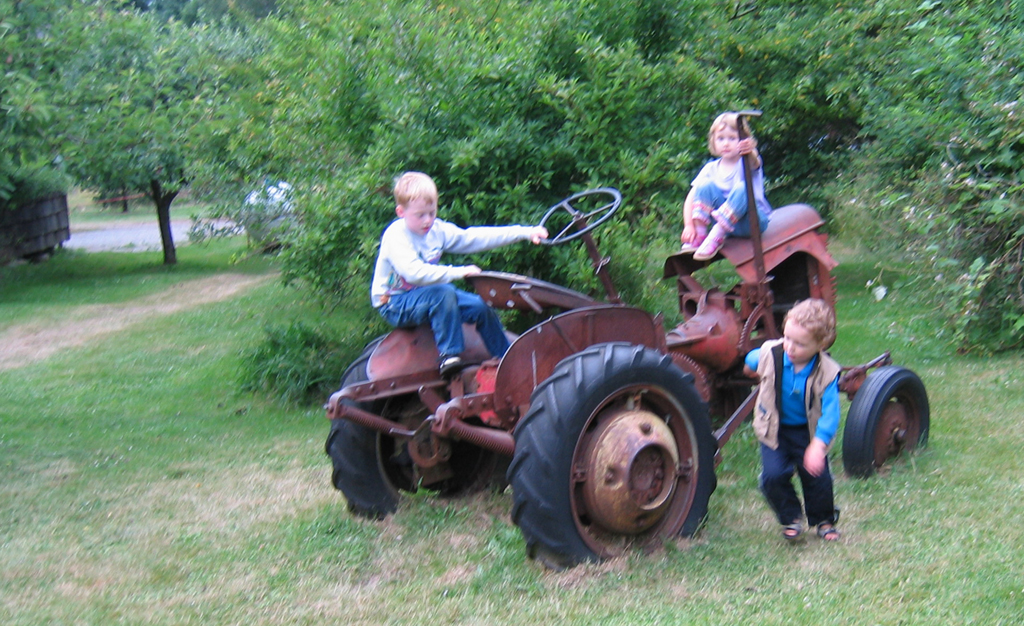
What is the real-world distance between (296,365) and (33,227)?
13902 mm

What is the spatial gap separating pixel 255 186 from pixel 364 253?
319 centimetres

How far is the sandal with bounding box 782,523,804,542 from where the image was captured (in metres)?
4.51

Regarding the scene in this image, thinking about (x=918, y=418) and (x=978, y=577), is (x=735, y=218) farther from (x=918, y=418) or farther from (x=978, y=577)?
(x=978, y=577)

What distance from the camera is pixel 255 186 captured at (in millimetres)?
10086

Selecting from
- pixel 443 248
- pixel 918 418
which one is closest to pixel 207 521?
pixel 443 248

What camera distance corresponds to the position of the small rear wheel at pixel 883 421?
17.4 feet

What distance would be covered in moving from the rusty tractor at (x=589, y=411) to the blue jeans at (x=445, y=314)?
84 mm

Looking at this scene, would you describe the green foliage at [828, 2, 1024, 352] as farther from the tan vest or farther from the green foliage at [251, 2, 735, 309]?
the tan vest

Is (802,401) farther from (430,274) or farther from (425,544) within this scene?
(425,544)

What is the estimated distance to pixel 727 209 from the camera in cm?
571

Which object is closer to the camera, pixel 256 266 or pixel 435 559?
pixel 435 559

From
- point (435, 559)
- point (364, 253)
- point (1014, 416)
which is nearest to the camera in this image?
point (435, 559)

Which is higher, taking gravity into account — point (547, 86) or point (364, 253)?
point (547, 86)

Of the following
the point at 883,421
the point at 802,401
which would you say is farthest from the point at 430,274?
the point at 883,421
